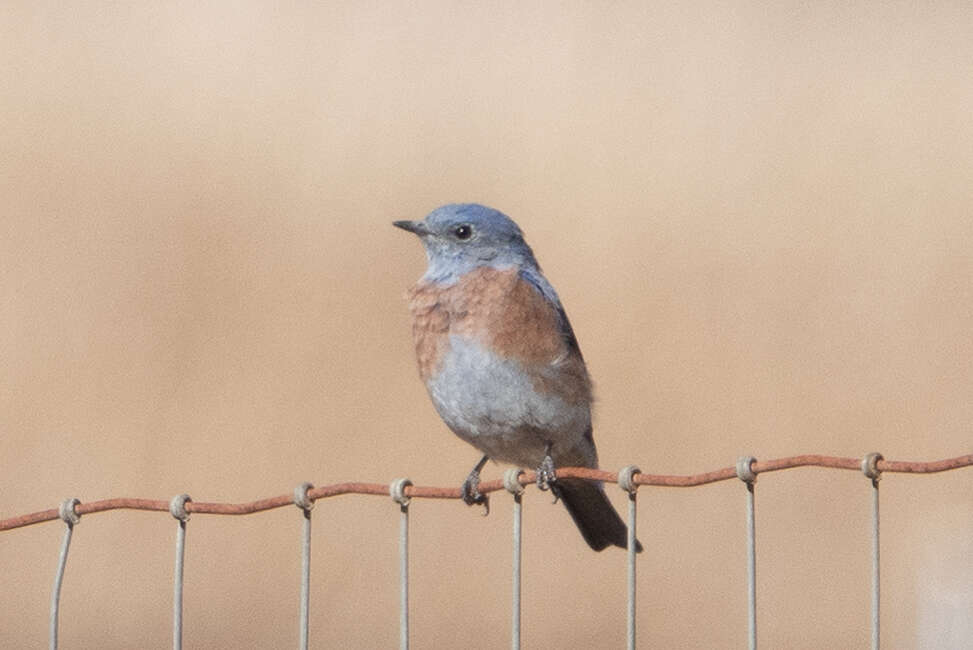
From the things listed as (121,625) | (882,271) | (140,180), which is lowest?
(121,625)

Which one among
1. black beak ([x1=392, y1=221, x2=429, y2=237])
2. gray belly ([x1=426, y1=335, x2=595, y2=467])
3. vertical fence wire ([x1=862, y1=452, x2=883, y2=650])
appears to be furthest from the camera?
black beak ([x1=392, y1=221, x2=429, y2=237])

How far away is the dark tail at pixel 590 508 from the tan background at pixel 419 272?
1300mm

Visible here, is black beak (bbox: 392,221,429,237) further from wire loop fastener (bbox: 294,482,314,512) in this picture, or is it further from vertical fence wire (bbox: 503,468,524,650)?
wire loop fastener (bbox: 294,482,314,512)

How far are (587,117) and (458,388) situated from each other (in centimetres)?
370

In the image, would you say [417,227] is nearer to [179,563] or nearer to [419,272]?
[179,563]

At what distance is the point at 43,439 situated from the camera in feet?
23.6

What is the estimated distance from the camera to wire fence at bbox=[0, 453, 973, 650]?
9.57ft

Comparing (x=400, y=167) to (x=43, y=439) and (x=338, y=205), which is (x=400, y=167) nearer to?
(x=338, y=205)

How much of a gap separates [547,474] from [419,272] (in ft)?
12.5

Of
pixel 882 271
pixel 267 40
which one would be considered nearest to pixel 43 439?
pixel 267 40

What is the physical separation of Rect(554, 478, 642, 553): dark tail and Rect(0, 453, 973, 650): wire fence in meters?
0.96

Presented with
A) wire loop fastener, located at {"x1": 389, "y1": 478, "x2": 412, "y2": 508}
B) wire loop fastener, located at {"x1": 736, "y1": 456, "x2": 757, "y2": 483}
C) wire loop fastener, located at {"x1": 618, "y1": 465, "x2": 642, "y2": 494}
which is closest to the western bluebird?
wire loop fastener, located at {"x1": 389, "y1": 478, "x2": 412, "y2": 508}

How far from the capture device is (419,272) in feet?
25.8

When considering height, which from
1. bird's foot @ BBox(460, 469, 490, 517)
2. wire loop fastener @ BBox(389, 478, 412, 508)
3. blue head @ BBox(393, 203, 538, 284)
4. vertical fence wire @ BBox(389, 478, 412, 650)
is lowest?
vertical fence wire @ BBox(389, 478, 412, 650)
